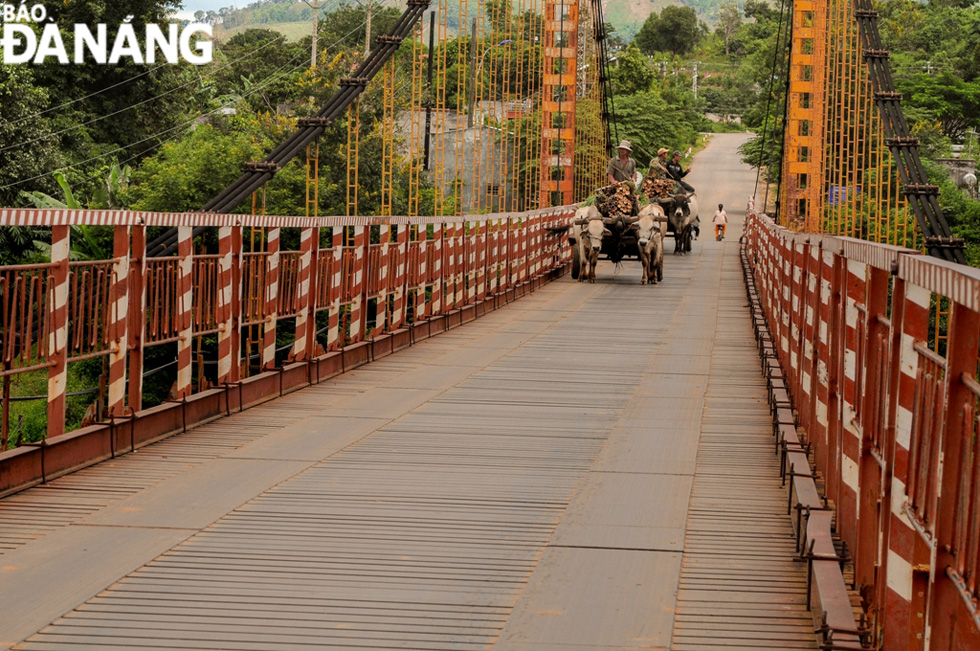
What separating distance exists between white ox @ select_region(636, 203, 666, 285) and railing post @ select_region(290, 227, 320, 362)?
581 inches

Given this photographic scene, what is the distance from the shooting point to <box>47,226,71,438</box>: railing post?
7.87m

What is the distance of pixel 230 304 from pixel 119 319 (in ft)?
6.34

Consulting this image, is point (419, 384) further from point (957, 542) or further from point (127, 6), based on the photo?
point (127, 6)

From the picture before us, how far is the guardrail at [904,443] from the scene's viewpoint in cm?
346

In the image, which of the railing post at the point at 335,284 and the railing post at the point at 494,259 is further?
the railing post at the point at 494,259

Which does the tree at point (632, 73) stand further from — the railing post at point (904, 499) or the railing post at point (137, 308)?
the railing post at point (904, 499)

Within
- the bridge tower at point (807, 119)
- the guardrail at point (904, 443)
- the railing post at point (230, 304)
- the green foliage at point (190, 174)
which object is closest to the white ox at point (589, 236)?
the bridge tower at point (807, 119)

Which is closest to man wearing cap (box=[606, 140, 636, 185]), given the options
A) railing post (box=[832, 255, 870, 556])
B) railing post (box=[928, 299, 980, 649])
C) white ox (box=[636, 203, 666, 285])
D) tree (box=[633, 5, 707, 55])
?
white ox (box=[636, 203, 666, 285])

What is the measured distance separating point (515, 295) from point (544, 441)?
1412cm

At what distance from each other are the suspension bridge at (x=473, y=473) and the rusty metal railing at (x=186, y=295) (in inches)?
1.0

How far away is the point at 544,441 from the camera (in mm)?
9383

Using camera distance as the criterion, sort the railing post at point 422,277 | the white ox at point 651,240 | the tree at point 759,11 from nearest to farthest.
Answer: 1. the railing post at point 422,277
2. the white ox at point 651,240
3. the tree at point 759,11

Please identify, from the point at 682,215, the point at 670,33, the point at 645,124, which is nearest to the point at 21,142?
the point at 682,215

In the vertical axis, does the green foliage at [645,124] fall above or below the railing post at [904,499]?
above
